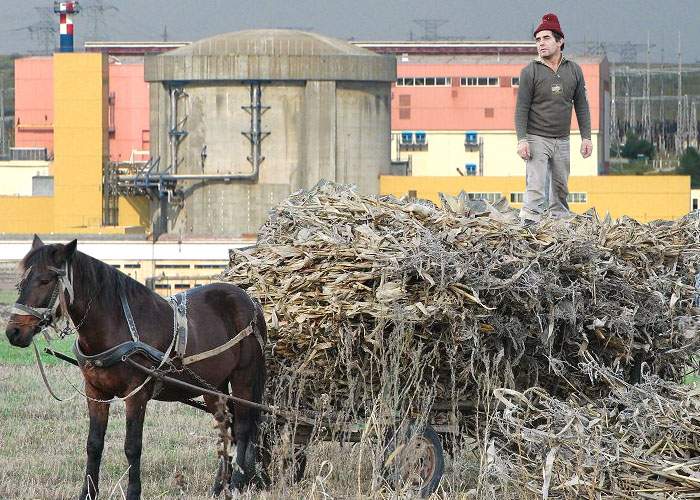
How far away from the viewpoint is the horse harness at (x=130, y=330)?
6953mm

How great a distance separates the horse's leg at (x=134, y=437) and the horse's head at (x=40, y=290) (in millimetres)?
735

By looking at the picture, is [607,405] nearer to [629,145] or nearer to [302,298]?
[302,298]

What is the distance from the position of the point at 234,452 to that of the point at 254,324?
1.30 metres

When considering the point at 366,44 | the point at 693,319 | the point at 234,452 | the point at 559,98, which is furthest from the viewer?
the point at 366,44

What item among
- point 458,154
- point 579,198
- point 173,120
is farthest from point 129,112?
point 579,198

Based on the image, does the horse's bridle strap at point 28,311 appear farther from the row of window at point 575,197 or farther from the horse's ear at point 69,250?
the row of window at point 575,197

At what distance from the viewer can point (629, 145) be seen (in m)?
122

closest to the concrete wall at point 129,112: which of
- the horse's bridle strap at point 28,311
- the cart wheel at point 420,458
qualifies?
the cart wheel at point 420,458

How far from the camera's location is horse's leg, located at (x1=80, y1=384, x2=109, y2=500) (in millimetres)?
7434

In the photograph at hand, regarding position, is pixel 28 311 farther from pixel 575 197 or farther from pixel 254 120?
pixel 575 197

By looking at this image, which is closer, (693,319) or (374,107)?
(693,319)

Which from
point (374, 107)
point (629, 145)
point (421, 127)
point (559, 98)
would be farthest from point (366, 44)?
point (559, 98)

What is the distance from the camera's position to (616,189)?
63.3 meters

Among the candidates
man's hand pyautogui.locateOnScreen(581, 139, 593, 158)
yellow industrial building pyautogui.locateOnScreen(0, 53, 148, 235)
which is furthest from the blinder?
yellow industrial building pyautogui.locateOnScreen(0, 53, 148, 235)
